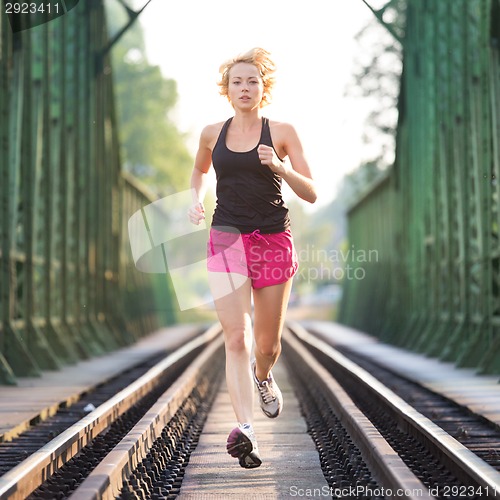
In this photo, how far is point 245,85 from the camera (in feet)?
18.4

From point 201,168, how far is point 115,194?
1695cm

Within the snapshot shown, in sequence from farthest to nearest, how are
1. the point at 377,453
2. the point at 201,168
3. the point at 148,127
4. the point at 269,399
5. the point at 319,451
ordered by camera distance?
the point at 148,127, the point at 319,451, the point at 269,399, the point at 201,168, the point at 377,453

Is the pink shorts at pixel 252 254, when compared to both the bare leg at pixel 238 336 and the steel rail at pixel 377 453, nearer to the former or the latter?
the bare leg at pixel 238 336

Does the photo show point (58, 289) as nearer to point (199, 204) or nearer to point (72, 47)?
point (72, 47)

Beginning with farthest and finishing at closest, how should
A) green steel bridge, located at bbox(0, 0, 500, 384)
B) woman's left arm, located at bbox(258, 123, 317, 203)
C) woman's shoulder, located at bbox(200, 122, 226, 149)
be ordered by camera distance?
green steel bridge, located at bbox(0, 0, 500, 384), woman's shoulder, located at bbox(200, 122, 226, 149), woman's left arm, located at bbox(258, 123, 317, 203)

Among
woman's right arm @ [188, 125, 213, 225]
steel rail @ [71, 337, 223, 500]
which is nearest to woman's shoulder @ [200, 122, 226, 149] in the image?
woman's right arm @ [188, 125, 213, 225]

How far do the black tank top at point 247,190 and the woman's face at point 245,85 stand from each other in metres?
0.15

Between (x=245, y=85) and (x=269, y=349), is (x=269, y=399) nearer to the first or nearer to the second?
(x=269, y=349)

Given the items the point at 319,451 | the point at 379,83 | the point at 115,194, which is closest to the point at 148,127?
the point at 379,83

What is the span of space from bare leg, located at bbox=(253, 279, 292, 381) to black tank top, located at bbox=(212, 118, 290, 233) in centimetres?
33

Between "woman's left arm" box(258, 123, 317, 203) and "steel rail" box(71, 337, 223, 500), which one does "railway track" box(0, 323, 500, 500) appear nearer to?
"steel rail" box(71, 337, 223, 500)

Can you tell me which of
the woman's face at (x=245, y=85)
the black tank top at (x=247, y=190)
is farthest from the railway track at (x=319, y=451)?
the woman's face at (x=245, y=85)

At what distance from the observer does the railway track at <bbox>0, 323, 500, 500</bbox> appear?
5.03 metres

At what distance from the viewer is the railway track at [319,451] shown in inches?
198
